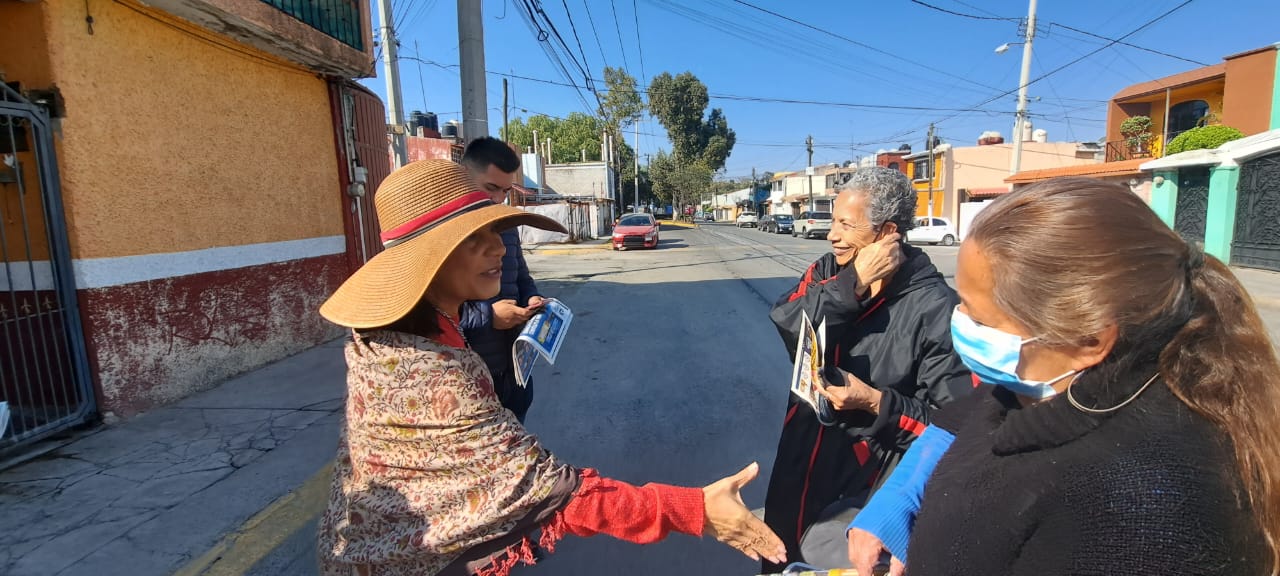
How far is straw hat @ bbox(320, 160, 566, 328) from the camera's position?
1.24 metres

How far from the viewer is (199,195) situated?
4.97 meters

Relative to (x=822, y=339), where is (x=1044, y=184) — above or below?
above

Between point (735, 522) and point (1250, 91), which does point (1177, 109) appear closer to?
point (1250, 91)

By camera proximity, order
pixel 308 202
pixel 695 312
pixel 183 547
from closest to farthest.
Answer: pixel 183 547
pixel 308 202
pixel 695 312

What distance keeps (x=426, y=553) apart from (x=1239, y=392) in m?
1.47

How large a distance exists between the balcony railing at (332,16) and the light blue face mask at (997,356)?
6.19 meters

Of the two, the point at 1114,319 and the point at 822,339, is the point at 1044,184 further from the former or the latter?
the point at 822,339

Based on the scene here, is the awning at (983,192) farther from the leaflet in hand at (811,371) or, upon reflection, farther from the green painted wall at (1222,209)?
the leaflet in hand at (811,371)

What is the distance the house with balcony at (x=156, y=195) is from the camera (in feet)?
12.8

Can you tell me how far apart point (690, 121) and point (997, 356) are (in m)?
57.1

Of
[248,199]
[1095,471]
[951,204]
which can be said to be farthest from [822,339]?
[951,204]

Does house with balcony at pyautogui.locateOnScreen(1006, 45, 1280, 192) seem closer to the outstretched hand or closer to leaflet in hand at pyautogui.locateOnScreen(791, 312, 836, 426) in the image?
leaflet in hand at pyautogui.locateOnScreen(791, 312, 836, 426)

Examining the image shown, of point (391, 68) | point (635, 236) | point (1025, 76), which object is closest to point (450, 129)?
point (635, 236)

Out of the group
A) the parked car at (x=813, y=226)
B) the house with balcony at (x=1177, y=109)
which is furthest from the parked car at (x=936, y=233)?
the parked car at (x=813, y=226)
